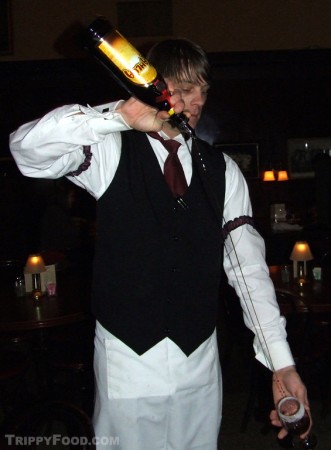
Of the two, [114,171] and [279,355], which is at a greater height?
[114,171]

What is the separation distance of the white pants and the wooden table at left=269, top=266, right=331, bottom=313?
153cm

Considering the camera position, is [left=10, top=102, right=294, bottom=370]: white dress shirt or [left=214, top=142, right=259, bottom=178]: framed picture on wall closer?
[left=10, top=102, right=294, bottom=370]: white dress shirt

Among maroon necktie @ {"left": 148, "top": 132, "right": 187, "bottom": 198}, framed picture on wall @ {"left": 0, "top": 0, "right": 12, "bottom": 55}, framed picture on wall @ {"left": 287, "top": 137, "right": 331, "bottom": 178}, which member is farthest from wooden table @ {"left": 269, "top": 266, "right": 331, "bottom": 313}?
framed picture on wall @ {"left": 0, "top": 0, "right": 12, "bottom": 55}

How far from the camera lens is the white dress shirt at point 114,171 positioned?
44.6 inches

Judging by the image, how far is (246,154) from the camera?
317 inches

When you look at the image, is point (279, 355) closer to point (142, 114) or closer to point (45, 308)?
point (142, 114)

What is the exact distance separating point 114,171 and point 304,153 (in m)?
7.16

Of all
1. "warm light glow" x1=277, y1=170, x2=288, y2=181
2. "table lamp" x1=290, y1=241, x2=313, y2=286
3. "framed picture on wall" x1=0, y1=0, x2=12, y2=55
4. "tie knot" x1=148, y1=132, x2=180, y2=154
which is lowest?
"table lamp" x1=290, y1=241, x2=313, y2=286

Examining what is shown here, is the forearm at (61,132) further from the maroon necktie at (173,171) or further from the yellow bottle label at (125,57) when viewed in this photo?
A: the maroon necktie at (173,171)

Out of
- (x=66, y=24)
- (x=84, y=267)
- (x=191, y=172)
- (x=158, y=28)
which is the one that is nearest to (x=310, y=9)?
(x=158, y=28)

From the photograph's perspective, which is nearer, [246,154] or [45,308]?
[45,308]

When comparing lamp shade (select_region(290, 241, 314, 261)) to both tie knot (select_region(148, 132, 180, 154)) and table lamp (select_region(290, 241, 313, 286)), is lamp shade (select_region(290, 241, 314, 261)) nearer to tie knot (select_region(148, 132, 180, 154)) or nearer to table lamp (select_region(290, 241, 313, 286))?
table lamp (select_region(290, 241, 313, 286))

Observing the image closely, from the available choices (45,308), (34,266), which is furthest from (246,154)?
(45,308)

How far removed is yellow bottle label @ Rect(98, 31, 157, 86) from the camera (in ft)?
3.55
